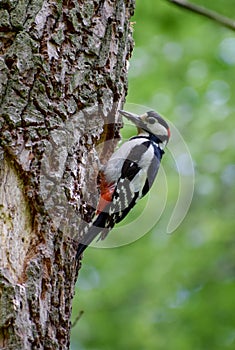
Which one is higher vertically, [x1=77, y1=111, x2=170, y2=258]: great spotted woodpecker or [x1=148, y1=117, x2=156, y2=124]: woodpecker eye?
[x1=148, y1=117, x2=156, y2=124]: woodpecker eye

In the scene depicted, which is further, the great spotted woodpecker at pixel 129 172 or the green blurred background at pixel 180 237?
the green blurred background at pixel 180 237

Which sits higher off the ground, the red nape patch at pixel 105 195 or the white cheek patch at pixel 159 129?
the white cheek patch at pixel 159 129

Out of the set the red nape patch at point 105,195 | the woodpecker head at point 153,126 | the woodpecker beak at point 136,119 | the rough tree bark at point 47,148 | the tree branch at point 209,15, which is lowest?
the rough tree bark at point 47,148

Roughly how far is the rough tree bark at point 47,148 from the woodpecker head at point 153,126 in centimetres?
129

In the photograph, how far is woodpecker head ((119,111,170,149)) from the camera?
4.10m

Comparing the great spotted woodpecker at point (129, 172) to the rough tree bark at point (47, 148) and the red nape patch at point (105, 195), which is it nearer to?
the red nape patch at point (105, 195)

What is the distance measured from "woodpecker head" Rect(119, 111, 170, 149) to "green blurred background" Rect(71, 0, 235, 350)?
153 cm

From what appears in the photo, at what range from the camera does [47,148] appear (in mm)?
2422

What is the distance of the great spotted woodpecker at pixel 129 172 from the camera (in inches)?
131

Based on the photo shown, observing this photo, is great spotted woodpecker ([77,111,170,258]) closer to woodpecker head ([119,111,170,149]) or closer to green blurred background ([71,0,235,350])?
woodpecker head ([119,111,170,149])

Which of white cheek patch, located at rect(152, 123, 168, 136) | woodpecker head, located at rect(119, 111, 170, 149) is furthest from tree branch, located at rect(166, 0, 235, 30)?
white cheek patch, located at rect(152, 123, 168, 136)

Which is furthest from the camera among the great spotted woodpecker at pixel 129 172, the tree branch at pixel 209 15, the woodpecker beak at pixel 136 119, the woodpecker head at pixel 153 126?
the woodpecker head at pixel 153 126

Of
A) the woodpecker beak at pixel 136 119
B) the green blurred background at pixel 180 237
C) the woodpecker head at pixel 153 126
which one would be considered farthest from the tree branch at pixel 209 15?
the green blurred background at pixel 180 237

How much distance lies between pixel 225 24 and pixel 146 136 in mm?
1217
